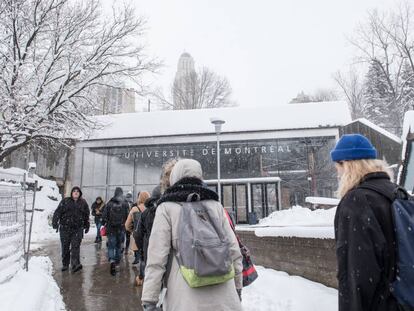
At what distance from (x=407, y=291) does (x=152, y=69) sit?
1739 cm

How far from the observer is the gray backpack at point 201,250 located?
250cm

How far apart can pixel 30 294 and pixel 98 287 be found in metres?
1.75

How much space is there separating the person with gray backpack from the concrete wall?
348 centimetres

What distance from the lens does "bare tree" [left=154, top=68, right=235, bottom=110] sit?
4944 centimetres

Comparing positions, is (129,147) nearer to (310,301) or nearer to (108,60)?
(108,60)

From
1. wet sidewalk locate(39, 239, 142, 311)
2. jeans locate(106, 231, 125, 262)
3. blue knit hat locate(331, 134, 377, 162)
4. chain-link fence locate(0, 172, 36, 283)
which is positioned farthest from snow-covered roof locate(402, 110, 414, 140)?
chain-link fence locate(0, 172, 36, 283)

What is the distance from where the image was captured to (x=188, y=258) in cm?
253

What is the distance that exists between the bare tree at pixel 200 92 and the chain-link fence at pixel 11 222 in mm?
41856

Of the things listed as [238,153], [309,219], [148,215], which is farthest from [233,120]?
[148,215]

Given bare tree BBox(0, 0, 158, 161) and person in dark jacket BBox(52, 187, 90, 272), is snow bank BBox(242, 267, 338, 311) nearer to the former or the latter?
person in dark jacket BBox(52, 187, 90, 272)

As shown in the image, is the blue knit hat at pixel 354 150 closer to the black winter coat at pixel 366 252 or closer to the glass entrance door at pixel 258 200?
the black winter coat at pixel 366 252

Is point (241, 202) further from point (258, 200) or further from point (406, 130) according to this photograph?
point (406, 130)

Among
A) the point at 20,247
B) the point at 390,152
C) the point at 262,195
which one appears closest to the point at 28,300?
the point at 20,247

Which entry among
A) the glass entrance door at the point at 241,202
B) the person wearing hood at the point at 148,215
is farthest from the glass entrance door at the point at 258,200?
the person wearing hood at the point at 148,215
